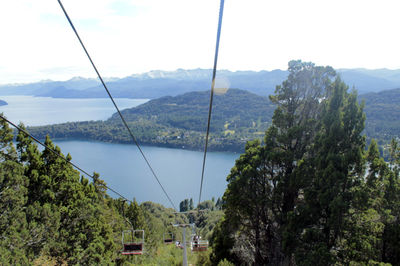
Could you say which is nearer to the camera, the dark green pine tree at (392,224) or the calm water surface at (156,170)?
the dark green pine tree at (392,224)

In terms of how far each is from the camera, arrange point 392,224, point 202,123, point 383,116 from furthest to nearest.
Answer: point 202,123, point 383,116, point 392,224

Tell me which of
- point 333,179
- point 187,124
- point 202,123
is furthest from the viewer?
point 202,123

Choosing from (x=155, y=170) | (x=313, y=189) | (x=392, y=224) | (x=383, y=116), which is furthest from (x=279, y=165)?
(x=383, y=116)

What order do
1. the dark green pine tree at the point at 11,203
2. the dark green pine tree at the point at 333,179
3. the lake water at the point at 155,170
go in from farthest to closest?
the lake water at the point at 155,170
the dark green pine tree at the point at 11,203
the dark green pine tree at the point at 333,179

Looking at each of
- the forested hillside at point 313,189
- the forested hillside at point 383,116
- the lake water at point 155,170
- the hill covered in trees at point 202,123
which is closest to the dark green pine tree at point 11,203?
the forested hillside at point 313,189

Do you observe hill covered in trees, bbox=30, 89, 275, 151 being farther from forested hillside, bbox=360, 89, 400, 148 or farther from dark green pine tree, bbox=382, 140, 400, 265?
dark green pine tree, bbox=382, 140, 400, 265

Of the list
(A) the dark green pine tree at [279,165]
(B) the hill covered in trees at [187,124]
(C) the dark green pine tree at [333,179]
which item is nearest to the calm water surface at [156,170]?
(B) the hill covered in trees at [187,124]

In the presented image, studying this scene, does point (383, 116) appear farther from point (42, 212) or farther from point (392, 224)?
point (42, 212)

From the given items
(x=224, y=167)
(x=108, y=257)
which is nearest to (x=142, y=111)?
(x=224, y=167)

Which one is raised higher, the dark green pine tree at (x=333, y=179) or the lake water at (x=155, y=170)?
the dark green pine tree at (x=333, y=179)

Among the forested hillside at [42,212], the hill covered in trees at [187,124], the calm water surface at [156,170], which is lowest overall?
the calm water surface at [156,170]

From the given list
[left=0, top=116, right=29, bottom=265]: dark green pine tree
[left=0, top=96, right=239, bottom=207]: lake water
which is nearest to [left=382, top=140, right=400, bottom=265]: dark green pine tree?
[left=0, top=116, right=29, bottom=265]: dark green pine tree

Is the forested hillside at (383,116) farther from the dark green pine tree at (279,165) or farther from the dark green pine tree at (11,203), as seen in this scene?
the dark green pine tree at (11,203)

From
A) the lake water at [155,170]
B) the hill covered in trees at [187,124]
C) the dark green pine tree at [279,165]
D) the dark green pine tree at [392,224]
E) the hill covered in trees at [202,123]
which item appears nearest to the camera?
the dark green pine tree at [392,224]
